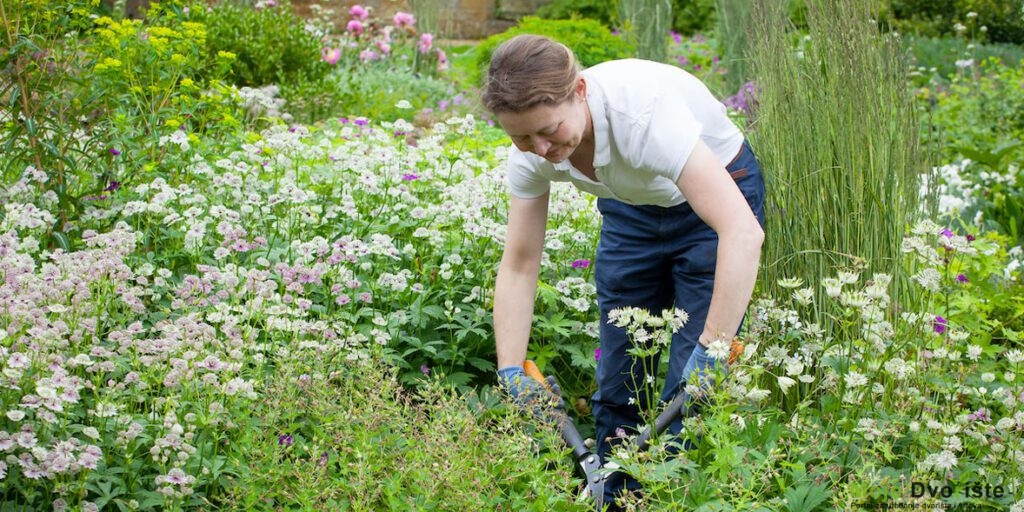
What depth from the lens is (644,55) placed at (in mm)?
9109

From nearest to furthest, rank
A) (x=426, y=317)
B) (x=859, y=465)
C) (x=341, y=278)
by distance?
(x=859, y=465), (x=341, y=278), (x=426, y=317)

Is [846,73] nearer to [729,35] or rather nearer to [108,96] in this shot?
[108,96]

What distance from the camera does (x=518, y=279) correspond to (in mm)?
3189

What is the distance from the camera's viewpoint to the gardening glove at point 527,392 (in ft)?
8.73

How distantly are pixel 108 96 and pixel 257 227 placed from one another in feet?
2.73

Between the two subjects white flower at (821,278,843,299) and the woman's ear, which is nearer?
white flower at (821,278,843,299)

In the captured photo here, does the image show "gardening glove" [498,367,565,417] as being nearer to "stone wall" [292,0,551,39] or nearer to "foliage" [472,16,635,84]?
"foliage" [472,16,635,84]

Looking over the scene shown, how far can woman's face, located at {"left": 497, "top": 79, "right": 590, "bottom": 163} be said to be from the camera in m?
2.59

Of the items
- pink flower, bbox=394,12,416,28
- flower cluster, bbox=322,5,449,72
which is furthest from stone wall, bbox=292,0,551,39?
pink flower, bbox=394,12,416,28

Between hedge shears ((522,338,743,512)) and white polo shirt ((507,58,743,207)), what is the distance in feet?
1.62

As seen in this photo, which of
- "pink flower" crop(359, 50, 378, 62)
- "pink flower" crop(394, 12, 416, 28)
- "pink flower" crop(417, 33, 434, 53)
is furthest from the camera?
"pink flower" crop(394, 12, 416, 28)

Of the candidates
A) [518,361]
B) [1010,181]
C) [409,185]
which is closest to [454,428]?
Result: [518,361]

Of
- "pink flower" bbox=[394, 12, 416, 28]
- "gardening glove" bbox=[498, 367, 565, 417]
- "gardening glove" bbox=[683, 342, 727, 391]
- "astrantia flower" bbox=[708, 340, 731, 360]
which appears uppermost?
"astrantia flower" bbox=[708, 340, 731, 360]

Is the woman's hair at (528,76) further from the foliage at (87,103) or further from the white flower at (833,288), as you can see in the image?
the foliage at (87,103)
